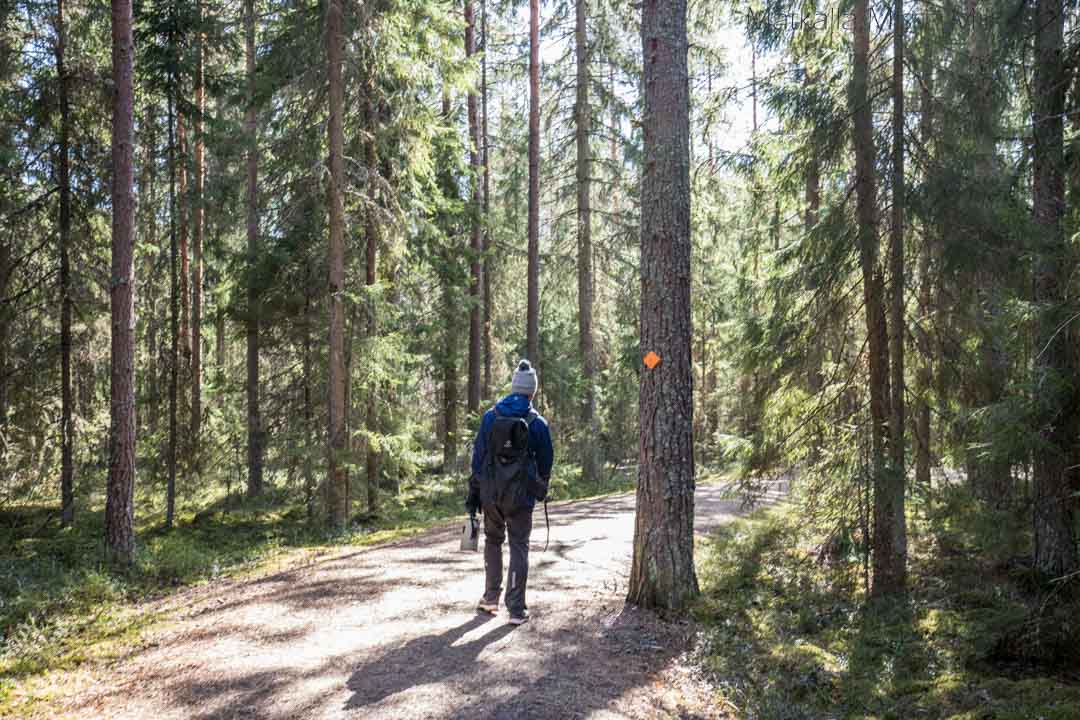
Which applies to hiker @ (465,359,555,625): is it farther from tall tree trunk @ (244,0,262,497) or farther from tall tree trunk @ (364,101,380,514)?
tall tree trunk @ (244,0,262,497)

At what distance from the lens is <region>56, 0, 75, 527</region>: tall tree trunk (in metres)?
12.6

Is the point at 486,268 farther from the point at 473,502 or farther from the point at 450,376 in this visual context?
the point at 473,502

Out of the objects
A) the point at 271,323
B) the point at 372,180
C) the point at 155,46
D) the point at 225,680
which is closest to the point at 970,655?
the point at 225,680

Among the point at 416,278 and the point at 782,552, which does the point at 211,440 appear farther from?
the point at 782,552

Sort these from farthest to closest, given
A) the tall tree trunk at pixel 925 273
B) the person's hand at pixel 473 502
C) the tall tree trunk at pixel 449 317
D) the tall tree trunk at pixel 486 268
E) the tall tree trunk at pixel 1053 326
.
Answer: the tall tree trunk at pixel 486 268
the tall tree trunk at pixel 449 317
the tall tree trunk at pixel 925 273
the person's hand at pixel 473 502
the tall tree trunk at pixel 1053 326

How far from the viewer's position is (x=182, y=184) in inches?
725

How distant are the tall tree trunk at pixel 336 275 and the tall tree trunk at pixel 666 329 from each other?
7138 mm

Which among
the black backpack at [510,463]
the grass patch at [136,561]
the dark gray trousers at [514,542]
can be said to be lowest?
the grass patch at [136,561]

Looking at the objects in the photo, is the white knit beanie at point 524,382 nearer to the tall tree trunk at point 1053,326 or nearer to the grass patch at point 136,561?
the grass patch at point 136,561

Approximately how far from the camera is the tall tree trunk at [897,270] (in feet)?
27.5

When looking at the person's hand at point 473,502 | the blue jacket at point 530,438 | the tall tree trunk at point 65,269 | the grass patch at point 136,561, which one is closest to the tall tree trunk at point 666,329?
the blue jacket at point 530,438

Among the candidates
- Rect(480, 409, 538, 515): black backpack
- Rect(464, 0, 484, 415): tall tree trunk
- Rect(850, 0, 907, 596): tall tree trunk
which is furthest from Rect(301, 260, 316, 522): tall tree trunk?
Rect(850, 0, 907, 596): tall tree trunk

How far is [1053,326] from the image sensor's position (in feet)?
20.4

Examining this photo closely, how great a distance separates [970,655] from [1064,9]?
702 centimetres
